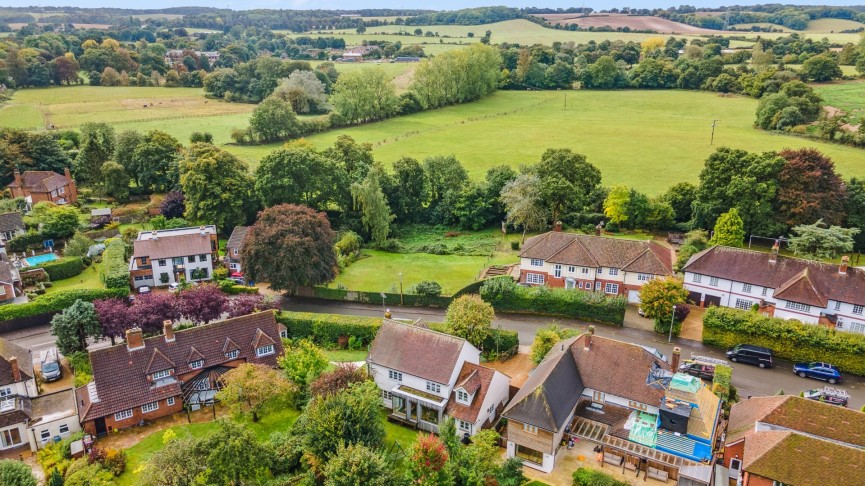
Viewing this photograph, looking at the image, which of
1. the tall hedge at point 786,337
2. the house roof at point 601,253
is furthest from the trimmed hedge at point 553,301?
the tall hedge at point 786,337

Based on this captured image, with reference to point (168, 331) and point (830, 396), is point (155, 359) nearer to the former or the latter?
point (168, 331)

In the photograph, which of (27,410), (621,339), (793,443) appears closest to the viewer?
(793,443)

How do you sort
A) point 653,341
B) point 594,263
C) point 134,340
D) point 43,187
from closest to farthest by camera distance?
point 134,340, point 653,341, point 594,263, point 43,187

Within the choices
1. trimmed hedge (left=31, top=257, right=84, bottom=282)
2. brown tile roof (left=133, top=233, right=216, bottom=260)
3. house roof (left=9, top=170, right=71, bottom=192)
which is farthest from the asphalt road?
house roof (left=9, top=170, right=71, bottom=192)

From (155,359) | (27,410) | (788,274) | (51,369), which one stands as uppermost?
(788,274)

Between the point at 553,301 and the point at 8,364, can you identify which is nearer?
the point at 8,364

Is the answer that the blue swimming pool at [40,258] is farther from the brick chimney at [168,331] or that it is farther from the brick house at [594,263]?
the brick house at [594,263]

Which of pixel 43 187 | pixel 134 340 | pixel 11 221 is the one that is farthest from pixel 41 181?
pixel 134 340

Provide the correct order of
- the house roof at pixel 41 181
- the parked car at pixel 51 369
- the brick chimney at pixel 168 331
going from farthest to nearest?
the house roof at pixel 41 181, the parked car at pixel 51 369, the brick chimney at pixel 168 331
